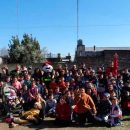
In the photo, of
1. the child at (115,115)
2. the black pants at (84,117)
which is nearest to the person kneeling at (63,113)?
the black pants at (84,117)

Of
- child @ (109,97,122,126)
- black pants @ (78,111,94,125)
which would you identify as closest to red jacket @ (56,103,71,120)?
black pants @ (78,111,94,125)

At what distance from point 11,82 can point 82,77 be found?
317 cm

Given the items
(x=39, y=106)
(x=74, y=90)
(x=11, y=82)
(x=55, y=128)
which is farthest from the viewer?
(x=11, y=82)

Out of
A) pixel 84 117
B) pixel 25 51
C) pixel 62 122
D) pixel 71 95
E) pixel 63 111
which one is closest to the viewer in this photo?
pixel 62 122

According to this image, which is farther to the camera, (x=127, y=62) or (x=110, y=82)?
(x=127, y=62)

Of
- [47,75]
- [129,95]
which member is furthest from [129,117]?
[47,75]

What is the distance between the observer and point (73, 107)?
1557cm

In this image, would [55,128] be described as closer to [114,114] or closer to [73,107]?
[73,107]

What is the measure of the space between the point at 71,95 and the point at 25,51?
2977cm

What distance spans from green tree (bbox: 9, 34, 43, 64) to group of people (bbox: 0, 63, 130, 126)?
2522cm

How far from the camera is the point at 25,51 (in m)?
45.7

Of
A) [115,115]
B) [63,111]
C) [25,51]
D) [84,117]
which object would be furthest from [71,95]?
[25,51]

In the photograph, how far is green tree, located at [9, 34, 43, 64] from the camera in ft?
148

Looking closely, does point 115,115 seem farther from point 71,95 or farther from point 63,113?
point 71,95
